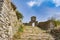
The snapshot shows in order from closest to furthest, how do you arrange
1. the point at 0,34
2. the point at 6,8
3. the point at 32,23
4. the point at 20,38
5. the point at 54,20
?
the point at 0,34 → the point at 6,8 → the point at 20,38 → the point at 54,20 → the point at 32,23

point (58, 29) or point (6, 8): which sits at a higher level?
point (6, 8)

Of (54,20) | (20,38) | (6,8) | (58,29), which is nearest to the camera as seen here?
(6,8)

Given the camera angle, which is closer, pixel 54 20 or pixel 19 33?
pixel 19 33

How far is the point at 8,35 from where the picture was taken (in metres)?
7.77

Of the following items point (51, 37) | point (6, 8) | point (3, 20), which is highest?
point (6, 8)

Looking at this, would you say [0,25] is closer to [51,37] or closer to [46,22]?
[51,37]

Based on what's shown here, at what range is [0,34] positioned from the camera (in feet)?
23.2

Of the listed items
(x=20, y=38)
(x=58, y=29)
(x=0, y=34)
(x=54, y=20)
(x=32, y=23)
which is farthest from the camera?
(x=32, y=23)

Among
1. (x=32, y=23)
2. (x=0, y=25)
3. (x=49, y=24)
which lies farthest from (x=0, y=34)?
(x=32, y=23)

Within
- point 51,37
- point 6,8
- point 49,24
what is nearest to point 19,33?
point 51,37

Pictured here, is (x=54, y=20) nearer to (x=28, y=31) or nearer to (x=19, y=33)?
(x=28, y=31)

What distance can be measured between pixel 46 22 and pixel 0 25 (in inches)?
237

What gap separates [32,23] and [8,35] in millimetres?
6552

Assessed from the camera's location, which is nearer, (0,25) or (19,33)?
(0,25)
